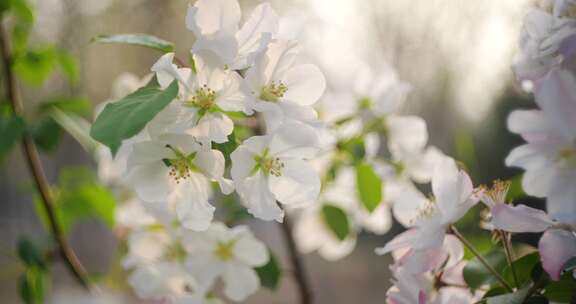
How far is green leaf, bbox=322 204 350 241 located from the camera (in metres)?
1.05

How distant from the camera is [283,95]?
0.58 metres

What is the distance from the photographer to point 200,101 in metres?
0.54

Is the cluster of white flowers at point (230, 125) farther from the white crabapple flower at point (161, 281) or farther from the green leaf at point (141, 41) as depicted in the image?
the white crabapple flower at point (161, 281)

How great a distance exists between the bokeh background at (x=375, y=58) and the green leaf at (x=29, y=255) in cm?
8

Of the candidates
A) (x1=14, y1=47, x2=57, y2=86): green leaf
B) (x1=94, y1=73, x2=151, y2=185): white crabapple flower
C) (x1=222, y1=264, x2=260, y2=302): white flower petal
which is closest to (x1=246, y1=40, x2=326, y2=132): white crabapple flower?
(x1=94, y1=73, x2=151, y2=185): white crabapple flower

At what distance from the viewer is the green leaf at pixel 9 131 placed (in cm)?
95

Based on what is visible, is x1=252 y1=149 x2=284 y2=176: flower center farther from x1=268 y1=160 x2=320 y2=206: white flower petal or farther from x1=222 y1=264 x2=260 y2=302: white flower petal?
x1=222 y1=264 x2=260 y2=302: white flower petal

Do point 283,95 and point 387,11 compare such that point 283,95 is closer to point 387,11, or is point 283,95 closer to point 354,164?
point 354,164

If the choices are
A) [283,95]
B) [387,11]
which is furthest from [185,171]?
[387,11]

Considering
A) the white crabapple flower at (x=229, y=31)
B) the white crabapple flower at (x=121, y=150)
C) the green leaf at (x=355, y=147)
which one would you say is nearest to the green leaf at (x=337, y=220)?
the green leaf at (x=355, y=147)

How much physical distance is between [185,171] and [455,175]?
0.23m

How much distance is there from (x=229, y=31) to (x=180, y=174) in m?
0.13

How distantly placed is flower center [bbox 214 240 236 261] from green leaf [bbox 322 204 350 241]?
25 centimetres

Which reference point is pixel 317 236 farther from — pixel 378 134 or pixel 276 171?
pixel 276 171
